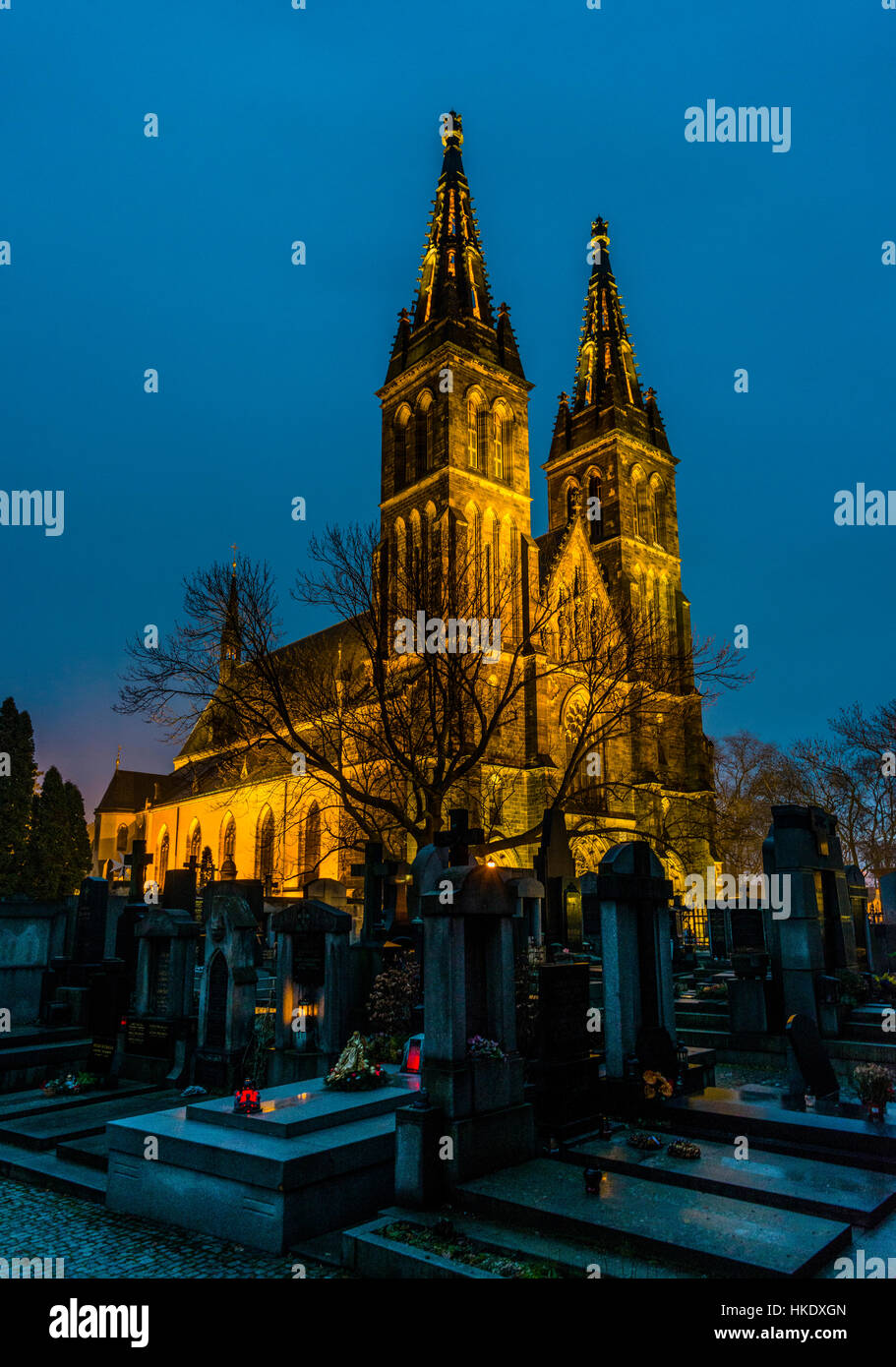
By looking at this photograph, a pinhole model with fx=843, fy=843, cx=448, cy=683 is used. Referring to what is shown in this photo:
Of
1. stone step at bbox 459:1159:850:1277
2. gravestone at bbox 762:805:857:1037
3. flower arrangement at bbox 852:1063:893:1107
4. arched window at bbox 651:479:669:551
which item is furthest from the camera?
arched window at bbox 651:479:669:551

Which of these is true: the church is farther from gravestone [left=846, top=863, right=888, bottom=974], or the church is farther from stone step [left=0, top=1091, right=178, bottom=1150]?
stone step [left=0, top=1091, right=178, bottom=1150]

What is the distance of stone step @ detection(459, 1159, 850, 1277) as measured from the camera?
464 centimetres

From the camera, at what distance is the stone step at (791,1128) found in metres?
6.64

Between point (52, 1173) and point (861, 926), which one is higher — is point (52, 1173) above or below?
below

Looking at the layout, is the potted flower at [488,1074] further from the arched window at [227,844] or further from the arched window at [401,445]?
the arched window at [227,844]

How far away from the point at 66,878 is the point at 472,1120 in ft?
140

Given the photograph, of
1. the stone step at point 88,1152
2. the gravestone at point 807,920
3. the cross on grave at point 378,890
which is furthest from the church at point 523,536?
the stone step at point 88,1152

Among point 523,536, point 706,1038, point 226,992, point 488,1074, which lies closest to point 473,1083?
point 488,1074

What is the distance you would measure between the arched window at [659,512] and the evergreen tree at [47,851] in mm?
35894

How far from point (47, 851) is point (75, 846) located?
7.10 metres

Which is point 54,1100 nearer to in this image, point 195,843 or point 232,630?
point 232,630

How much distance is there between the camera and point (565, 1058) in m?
8.05

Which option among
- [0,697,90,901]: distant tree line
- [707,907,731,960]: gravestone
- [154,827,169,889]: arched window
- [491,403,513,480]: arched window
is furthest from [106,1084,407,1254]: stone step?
[154,827,169,889]: arched window

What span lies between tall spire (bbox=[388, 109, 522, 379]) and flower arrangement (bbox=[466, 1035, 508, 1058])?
38.8 metres
